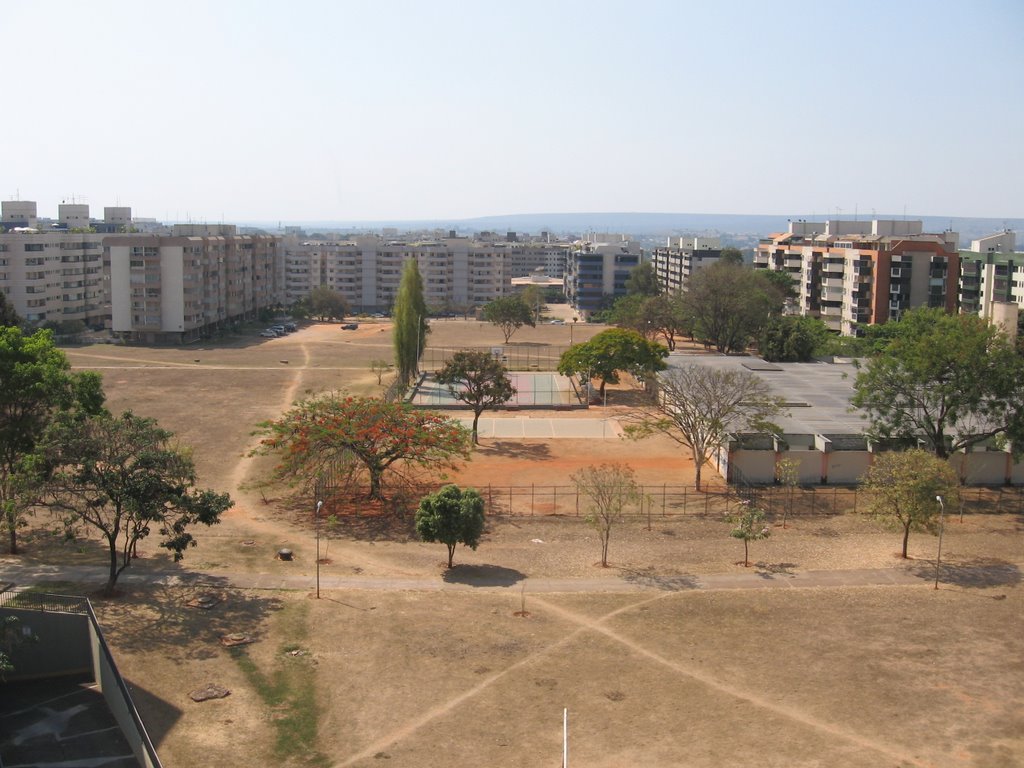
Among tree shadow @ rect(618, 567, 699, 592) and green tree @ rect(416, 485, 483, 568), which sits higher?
green tree @ rect(416, 485, 483, 568)

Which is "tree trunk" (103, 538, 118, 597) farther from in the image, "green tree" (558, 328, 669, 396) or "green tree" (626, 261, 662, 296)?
"green tree" (626, 261, 662, 296)

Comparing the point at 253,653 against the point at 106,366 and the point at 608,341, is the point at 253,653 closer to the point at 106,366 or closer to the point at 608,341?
the point at 608,341

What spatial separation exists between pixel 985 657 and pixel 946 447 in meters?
19.5

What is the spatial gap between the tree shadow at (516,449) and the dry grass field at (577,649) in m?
11.7

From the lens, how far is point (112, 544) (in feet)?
97.5

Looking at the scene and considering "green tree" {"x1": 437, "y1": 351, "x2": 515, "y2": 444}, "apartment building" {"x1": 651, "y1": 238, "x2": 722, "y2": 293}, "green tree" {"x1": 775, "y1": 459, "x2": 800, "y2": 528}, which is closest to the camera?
"green tree" {"x1": 775, "y1": 459, "x2": 800, "y2": 528}

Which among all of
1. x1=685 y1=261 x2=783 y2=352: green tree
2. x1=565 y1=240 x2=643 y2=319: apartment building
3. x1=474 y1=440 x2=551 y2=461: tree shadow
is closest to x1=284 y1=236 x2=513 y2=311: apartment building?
x1=565 y1=240 x2=643 y2=319: apartment building

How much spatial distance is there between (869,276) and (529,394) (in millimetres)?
47027

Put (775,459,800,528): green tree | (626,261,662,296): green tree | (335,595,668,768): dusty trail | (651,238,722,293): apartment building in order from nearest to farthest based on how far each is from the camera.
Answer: (335,595,668,768): dusty trail → (775,459,800,528): green tree → (651,238,722,293): apartment building → (626,261,662,296): green tree

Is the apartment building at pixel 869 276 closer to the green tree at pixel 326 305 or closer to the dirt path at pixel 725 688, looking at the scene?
the green tree at pixel 326 305

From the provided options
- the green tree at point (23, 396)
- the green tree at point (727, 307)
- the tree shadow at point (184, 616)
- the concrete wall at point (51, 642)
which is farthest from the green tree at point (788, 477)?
the green tree at point (727, 307)

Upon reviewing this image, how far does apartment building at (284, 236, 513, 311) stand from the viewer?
→ 153750 mm

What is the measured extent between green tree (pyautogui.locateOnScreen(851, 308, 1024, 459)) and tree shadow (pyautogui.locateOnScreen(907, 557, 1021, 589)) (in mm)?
9867

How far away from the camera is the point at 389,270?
15425 cm
